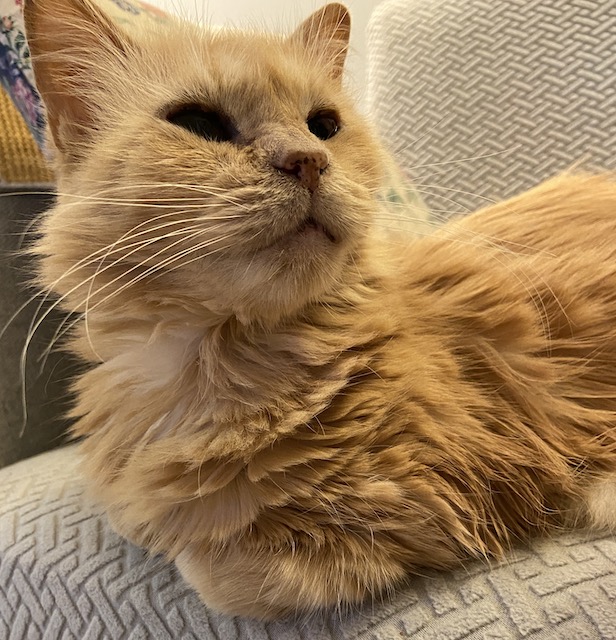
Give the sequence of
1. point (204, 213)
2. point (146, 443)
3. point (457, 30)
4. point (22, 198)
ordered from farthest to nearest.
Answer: point (457, 30), point (22, 198), point (146, 443), point (204, 213)

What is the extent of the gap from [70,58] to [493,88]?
104 cm

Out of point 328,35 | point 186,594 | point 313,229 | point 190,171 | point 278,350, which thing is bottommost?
point 186,594

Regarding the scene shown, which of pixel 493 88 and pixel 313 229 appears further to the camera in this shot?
pixel 493 88

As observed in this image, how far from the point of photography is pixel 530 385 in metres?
0.73

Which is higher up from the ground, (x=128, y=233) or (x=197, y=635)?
(x=128, y=233)

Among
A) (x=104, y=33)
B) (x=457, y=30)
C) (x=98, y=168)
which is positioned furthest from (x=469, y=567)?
(x=457, y=30)

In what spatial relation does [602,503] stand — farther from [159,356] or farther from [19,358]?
[19,358]

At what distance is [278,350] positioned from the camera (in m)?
0.67

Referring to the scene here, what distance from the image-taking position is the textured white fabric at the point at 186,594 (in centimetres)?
55

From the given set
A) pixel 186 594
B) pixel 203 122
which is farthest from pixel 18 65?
pixel 186 594

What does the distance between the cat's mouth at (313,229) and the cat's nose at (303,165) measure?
0.03 meters

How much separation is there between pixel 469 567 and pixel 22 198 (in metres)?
1.06

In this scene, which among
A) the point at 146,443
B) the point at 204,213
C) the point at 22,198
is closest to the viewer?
the point at 204,213

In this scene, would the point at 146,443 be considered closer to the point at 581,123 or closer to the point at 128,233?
the point at 128,233
